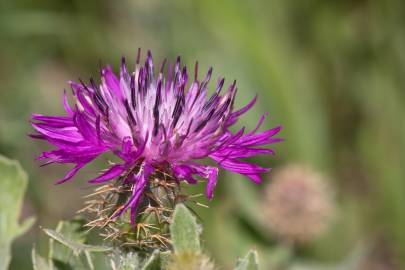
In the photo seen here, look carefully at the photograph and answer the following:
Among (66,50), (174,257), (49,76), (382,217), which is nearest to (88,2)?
(66,50)

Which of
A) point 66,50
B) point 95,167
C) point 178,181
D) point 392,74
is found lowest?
point 95,167

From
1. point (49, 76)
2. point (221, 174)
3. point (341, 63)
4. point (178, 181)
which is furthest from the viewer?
point (49, 76)

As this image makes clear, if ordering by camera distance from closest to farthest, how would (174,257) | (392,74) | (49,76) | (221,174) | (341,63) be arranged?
1. (174,257)
2. (221,174)
3. (392,74)
4. (341,63)
5. (49,76)

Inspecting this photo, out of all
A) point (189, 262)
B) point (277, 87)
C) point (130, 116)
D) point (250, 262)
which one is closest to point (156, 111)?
point (130, 116)

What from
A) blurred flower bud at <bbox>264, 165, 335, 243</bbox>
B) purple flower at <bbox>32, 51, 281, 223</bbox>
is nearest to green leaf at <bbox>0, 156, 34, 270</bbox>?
purple flower at <bbox>32, 51, 281, 223</bbox>

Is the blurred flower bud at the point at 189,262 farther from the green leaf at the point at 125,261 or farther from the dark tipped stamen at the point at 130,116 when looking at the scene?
the dark tipped stamen at the point at 130,116

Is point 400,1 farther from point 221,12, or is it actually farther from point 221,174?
point 221,174
